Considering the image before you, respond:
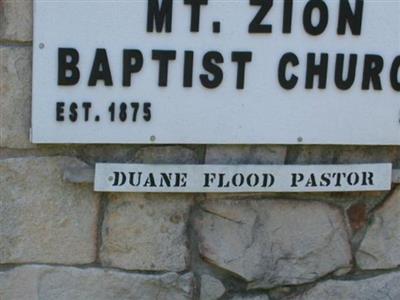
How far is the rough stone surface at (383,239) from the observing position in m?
2.43

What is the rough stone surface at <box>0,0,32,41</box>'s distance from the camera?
2189 millimetres

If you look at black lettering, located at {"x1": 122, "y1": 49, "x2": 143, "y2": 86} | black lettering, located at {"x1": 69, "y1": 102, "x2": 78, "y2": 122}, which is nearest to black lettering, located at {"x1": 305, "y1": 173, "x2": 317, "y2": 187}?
black lettering, located at {"x1": 122, "y1": 49, "x2": 143, "y2": 86}

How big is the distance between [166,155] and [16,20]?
1.81ft

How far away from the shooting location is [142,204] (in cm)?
233

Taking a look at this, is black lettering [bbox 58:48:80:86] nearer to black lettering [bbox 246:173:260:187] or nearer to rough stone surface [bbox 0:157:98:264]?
rough stone surface [bbox 0:157:98:264]

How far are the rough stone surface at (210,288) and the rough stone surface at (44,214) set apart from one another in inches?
13.1

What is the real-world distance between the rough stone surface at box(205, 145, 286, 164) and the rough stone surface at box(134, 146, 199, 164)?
5 cm

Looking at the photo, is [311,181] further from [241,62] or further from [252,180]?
[241,62]

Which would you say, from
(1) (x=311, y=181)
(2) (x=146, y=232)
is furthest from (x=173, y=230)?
(1) (x=311, y=181)

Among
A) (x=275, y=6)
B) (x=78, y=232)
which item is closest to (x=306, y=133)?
(x=275, y=6)

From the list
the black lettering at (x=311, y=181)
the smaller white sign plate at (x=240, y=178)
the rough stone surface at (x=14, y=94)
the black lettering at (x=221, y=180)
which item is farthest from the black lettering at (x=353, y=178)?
the rough stone surface at (x=14, y=94)

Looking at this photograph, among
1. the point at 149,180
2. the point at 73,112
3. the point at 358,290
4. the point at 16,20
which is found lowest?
the point at 358,290

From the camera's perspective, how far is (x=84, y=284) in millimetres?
2344

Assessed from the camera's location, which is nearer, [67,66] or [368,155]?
[67,66]
